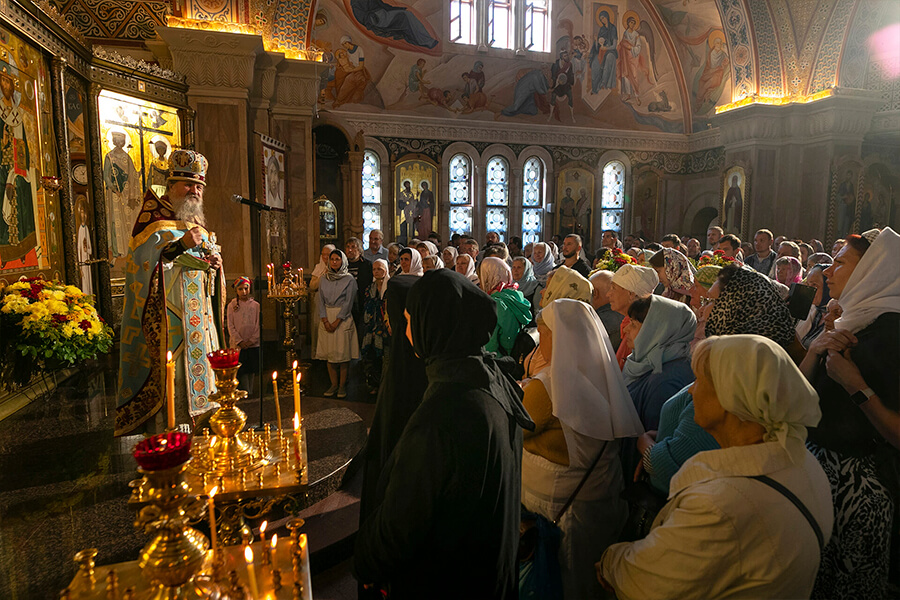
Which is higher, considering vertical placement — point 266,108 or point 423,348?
point 266,108

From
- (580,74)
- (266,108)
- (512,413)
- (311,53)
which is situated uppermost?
(580,74)

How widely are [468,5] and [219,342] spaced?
14.0 m

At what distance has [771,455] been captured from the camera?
4.65 ft

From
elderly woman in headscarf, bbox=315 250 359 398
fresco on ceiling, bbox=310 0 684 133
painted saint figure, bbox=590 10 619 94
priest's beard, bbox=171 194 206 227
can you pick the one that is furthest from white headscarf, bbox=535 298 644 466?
painted saint figure, bbox=590 10 619 94

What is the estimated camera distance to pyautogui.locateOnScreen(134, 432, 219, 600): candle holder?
1145 millimetres

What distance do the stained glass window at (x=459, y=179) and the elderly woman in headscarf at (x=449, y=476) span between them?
1405 centimetres

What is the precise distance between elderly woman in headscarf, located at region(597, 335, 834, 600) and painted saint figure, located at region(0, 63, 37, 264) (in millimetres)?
5410

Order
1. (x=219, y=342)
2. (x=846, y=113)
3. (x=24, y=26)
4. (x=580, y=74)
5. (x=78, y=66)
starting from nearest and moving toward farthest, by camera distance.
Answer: (x=219, y=342) → (x=24, y=26) → (x=78, y=66) → (x=846, y=113) → (x=580, y=74)

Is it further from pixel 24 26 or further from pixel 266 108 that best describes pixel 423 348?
pixel 266 108

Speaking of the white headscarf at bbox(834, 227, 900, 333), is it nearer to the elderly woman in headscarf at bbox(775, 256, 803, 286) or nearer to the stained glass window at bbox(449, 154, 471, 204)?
the elderly woman in headscarf at bbox(775, 256, 803, 286)

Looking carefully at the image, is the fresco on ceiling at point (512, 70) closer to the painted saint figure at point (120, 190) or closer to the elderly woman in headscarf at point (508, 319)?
the painted saint figure at point (120, 190)

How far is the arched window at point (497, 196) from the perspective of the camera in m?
15.5

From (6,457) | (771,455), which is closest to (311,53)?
(6,457)

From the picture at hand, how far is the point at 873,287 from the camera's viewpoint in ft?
8.08
